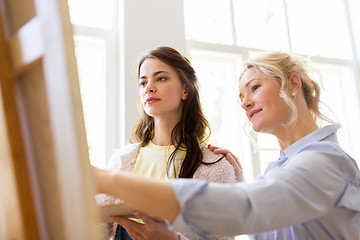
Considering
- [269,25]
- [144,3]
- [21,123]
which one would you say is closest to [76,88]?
[21,123]

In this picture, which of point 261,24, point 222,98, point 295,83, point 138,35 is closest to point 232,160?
point 295,83

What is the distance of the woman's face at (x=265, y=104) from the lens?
3.91 ft

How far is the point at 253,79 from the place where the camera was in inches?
49.9

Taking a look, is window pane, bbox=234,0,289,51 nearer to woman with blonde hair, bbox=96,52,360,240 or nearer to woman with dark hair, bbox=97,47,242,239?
woman with dark hair, bbox=97,47,242,239

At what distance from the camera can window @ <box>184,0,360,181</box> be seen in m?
2.75

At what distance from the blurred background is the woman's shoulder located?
289mm

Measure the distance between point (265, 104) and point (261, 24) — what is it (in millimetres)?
2023

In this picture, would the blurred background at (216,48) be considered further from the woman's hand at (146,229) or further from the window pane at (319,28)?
the woman's hand at (146,229)

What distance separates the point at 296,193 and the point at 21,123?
555 mm

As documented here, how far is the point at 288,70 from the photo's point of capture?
125cm

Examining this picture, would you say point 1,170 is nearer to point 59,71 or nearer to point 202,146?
point 59,71

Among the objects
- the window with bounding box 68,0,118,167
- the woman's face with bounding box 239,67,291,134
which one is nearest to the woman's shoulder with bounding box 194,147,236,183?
the woman's face with bounding box 239,67,291,134

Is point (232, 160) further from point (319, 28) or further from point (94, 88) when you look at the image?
point (319, 28)

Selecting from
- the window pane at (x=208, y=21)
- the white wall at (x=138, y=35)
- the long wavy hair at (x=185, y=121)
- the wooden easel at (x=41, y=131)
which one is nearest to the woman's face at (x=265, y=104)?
the long wavy hair at (x=185, y=121)
